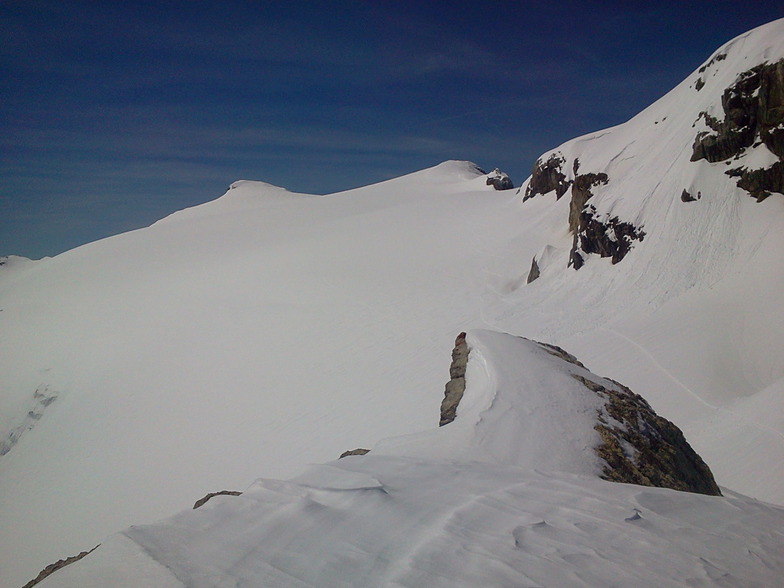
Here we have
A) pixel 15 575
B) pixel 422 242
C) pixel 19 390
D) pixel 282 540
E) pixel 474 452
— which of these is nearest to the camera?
pixel 282 540

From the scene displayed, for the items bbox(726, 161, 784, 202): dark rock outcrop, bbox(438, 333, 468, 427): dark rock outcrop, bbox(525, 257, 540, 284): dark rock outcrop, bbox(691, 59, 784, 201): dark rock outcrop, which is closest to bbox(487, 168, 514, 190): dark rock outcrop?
bbox(525, 257, 540, 284): dark rock outcrop

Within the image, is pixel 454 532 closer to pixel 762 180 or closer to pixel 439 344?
pixel 439 344

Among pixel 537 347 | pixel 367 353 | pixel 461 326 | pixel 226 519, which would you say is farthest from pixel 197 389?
pixel 226 519

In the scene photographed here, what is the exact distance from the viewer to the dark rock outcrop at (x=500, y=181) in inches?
1455

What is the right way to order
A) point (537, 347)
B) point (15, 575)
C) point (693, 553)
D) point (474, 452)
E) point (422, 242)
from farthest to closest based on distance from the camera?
point (422, 242)
point (15, 575)
point (537, 347)
point (474, 452)
point (693, 553)

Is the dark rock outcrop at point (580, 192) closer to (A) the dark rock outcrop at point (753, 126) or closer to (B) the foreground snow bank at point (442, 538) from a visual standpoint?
(A) the dark rock outcrop at point (753, 126)

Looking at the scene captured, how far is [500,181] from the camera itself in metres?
37.0

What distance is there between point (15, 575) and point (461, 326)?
1295 cm

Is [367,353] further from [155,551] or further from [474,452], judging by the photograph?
[155,551]

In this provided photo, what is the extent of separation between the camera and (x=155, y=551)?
2.38 metres

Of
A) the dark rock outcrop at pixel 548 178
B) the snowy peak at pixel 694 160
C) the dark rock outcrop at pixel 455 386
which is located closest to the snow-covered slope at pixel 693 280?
the snowy peak at pixel 694 160

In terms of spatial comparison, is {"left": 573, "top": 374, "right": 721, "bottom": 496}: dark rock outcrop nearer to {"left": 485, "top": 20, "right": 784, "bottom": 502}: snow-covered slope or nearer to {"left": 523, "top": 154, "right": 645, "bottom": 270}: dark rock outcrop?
{"left": 485, "top": 20, "right": 784, "bottom": 502}: snow-covered slope

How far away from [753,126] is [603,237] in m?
4.90

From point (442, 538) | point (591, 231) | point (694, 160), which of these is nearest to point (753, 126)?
point (694, 160)
